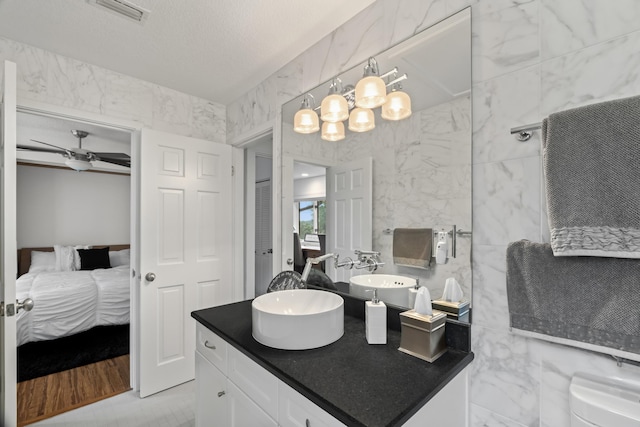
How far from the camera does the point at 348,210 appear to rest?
1.54 metres

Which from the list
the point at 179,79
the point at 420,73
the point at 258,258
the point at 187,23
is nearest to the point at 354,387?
the point at 420,73

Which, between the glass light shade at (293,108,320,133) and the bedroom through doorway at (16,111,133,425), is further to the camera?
the bedroom through doorway at (16,111,133,425)

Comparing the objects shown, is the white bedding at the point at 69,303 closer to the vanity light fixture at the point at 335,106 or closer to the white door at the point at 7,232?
the white door at the point at 7,232

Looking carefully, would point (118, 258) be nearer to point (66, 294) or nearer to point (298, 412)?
point (66, 294)

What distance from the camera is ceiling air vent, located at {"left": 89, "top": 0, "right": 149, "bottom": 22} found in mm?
1439

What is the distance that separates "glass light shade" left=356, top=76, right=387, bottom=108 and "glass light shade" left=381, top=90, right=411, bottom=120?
3 centimetres

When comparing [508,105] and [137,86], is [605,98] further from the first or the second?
[137,86]

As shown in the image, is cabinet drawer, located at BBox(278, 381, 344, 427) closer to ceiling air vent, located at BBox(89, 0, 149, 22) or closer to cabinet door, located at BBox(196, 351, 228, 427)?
cabinet door, located at BBox(196, 351, 228, 427)

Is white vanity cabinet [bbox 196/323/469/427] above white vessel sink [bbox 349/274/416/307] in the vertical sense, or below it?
below

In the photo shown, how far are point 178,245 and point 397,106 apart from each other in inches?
77.1

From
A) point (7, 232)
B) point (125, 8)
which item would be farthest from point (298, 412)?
point (125, 8)

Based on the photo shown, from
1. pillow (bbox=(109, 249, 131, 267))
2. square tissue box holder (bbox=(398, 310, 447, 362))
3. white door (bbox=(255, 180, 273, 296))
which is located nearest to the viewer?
square tissue box holder (bbox=(398, 310, 447, 362))

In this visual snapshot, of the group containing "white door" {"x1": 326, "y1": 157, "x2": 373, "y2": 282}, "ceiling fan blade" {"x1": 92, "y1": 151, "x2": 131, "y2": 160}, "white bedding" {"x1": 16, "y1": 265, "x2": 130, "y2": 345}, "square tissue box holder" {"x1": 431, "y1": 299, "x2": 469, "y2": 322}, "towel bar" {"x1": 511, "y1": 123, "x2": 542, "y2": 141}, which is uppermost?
"ceiling fan blade" {"x1": 92, "y1": 151, "x2": 131, "y2": 160}

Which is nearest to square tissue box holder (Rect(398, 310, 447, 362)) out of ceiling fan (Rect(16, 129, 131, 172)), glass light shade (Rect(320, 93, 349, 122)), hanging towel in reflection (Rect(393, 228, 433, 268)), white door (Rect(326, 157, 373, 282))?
hanging towel in reflection (Rect(393, 228, 433, 268))
